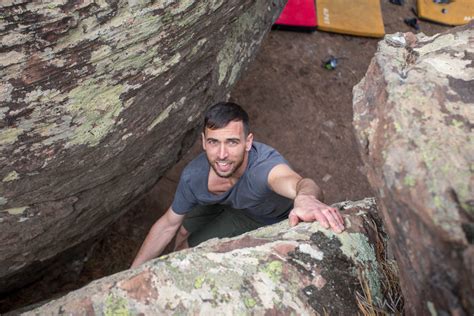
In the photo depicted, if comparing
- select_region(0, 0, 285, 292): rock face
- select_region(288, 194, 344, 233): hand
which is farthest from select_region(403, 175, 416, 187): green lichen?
select_region(0, 0, 285, 292): rock face

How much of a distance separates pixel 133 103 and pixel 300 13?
150 inches

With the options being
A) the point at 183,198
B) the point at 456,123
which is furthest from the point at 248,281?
the point at 183,198

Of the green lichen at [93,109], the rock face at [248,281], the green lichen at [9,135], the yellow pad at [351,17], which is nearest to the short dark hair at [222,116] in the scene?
the green lichen at [93,109]

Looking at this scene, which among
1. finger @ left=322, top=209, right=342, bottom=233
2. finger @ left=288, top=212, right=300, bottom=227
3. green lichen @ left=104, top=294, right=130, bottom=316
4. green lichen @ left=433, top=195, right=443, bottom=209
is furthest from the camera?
finger @ left=288, top=212, right=300, bottom=227

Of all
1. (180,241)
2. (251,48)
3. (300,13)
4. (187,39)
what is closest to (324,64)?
(300,13)

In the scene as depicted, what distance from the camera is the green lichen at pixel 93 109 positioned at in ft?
9.66

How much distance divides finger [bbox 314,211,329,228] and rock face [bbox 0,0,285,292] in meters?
1.08

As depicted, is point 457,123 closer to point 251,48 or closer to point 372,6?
point 251,48

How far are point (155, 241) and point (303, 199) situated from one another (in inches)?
48.2

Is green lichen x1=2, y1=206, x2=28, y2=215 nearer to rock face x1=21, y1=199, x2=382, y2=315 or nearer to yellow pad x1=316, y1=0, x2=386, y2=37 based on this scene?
rock face x1=21, y1=199, x2=382, y2=315

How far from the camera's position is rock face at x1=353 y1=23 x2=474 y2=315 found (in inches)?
72.2

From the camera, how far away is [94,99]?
301 centimetres

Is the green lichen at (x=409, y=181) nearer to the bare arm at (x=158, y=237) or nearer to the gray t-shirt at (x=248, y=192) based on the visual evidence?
the gray t-shirt at (x=248, y=192)

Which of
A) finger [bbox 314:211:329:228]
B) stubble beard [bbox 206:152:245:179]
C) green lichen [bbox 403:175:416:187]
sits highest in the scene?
green lichen [bbox 403:175:416:187]
